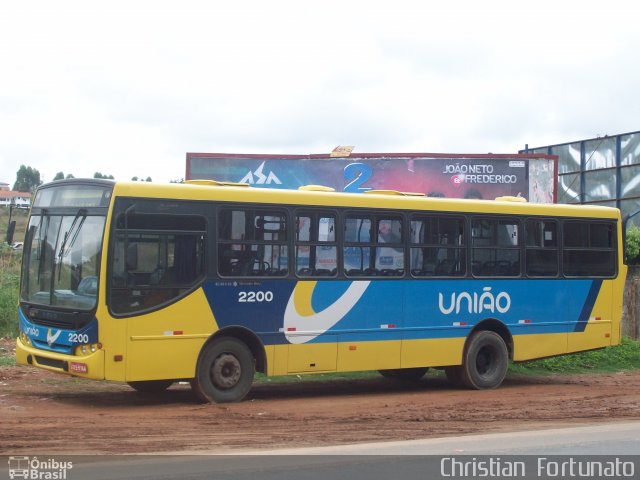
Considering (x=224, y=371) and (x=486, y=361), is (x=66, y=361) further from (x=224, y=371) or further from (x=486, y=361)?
(x=486, y=361)

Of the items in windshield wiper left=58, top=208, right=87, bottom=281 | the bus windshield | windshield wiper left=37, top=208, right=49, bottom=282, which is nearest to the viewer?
the bus windshield

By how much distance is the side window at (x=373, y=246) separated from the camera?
49.4 feet

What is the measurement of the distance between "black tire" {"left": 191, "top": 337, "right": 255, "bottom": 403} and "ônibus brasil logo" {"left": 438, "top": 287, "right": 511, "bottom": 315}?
3.80 meters

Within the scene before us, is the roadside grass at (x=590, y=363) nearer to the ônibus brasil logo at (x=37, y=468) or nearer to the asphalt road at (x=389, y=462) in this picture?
the asphalt road at (x=389, y=462)

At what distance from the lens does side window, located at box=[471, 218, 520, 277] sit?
16.6 meters

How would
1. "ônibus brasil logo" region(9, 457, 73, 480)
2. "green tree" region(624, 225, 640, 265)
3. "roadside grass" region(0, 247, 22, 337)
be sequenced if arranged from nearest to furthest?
"ônibus brasil logo" region(9, 457, 73, 480) → "roadside grass" region(0, 247, 22, 337) → "green tree" region(624, 225, 640, 265)

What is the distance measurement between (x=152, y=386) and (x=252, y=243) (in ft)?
8.85

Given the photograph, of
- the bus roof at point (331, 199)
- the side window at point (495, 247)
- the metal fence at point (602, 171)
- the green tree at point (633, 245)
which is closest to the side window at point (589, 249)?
the bus roof at point (331, 199)

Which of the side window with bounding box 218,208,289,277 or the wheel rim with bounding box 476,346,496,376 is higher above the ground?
the side window with bounding box 218,208,289,277

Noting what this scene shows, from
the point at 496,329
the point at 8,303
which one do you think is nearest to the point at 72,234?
the point at 496,329

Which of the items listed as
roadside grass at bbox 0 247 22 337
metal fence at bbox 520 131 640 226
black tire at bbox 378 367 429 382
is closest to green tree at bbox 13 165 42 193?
metal fence at bbox 520 131 640 226

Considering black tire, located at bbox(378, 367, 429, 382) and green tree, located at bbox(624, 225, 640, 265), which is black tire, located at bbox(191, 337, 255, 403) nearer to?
black tire, located at bbox(378, 367, 429, 382)

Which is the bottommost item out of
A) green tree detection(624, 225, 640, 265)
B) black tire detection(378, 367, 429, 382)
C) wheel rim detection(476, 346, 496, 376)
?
black tire detection(378, 367, 429, 382)

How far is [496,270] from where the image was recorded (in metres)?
16.9
